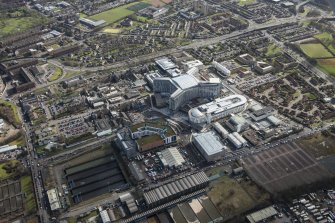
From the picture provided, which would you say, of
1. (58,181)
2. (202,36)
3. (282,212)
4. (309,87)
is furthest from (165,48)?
(282,212)

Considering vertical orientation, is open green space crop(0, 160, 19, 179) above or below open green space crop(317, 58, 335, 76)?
below

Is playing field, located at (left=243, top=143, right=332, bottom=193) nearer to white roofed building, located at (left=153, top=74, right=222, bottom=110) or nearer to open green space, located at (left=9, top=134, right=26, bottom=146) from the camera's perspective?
white roofed building, located at (left=153, top=74, right=222, bottom=110)

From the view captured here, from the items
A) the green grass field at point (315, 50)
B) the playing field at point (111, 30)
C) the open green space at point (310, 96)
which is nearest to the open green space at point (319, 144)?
the open green space at point (310, 96)

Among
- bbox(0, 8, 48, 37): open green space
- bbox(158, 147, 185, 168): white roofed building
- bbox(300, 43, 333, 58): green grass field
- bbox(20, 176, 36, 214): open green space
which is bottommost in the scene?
bbox(0, 8, 48, 37): open green space

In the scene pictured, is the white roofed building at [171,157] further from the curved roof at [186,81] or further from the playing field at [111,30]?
the playing field at [111,30]

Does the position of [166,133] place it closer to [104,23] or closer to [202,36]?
[202,36]

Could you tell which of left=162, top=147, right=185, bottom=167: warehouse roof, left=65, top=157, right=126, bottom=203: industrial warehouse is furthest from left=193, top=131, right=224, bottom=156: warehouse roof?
left=65, top=157, right=126, bottom=203: industrial warehouse
